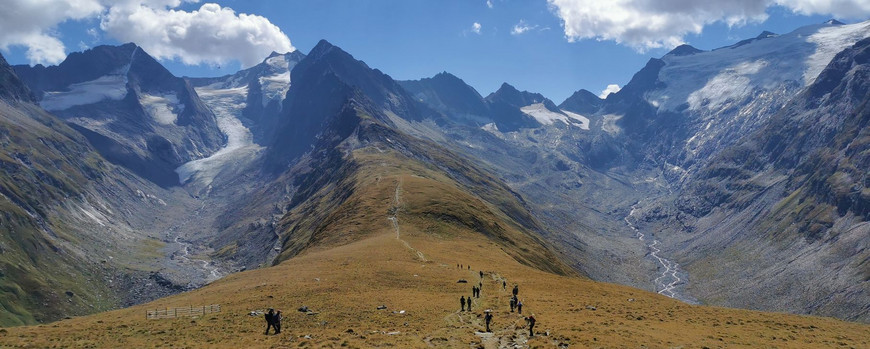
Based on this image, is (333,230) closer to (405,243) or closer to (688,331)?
(405,243)

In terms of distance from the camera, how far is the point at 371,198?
173 meters

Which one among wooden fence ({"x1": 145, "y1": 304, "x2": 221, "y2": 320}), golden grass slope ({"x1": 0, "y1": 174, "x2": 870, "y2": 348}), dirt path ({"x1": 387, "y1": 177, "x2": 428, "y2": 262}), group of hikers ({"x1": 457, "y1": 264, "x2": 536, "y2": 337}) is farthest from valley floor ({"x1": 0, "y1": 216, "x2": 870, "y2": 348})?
dirt path ({"x1": 387, "y1": 177, "x2": 428, "y2": 262})

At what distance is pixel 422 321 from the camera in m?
54.2

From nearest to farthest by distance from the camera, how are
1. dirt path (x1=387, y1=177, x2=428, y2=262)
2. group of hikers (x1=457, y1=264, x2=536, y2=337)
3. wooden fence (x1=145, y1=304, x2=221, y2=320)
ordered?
group of hikers (x1=457, y1=264, x2=536, y2=337) < wooden fence (x1=145, y1=304, x2=221, y2=320) < dirt path (x1=387, y1=177, x2=428, y2=262)

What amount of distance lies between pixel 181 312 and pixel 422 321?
1051 inches

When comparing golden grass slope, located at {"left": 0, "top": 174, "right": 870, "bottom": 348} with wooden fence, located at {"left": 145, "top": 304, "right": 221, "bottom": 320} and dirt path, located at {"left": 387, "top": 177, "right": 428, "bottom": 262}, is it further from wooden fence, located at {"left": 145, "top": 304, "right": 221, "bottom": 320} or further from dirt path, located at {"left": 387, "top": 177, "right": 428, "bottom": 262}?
dirt path, located at {"left": 387, "top": 177, "right": 428, "bottom": 262}

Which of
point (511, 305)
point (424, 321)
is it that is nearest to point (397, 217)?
point (511, 305)

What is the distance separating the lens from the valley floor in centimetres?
4628

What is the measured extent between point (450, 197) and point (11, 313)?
136433 millimetres

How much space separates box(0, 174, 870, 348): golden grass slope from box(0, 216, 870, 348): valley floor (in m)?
0.11

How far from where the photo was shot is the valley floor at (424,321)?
1822 inches

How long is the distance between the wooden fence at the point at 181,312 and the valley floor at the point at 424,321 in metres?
1.77

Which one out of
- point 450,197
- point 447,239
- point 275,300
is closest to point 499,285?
point 275,300

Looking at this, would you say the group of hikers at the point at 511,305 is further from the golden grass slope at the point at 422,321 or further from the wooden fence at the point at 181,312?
the wooden fence at the point at 181,312
